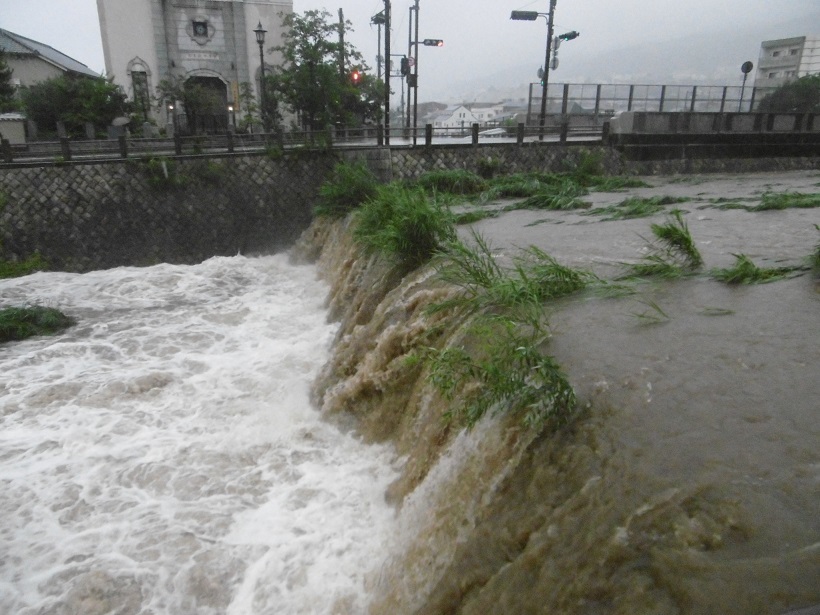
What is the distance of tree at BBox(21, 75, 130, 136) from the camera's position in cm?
2052

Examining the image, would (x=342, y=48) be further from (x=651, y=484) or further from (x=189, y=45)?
(x=651, y=484)

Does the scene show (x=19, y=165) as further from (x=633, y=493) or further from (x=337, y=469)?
(x=633, y=493)

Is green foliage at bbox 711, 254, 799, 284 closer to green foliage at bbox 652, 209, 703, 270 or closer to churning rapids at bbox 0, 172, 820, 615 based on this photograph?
churning rapids at bbox 0, 172, 820, 615

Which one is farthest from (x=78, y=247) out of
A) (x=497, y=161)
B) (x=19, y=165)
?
(x=497, y=161)

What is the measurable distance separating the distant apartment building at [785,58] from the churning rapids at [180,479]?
42.7 m

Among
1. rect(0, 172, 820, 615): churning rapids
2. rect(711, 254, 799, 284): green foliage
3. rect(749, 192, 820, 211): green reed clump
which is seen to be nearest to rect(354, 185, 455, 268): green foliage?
rect(0, 172, 820, 615): churning rapids

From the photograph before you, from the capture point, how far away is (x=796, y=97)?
1005 inches

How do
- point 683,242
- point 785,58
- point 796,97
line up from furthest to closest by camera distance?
point 785,58 → point 796,97 → point 683,242

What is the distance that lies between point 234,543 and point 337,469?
3.68 feet

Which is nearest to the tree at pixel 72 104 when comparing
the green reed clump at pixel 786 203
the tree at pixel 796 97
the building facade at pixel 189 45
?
the building facade at pixel 189 45

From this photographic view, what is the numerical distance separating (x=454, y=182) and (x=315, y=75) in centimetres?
1034

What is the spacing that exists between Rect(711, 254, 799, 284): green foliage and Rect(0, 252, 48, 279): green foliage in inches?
541

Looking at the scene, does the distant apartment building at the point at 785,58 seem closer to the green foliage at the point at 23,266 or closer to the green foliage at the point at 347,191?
the green foliage at the point at 347,191

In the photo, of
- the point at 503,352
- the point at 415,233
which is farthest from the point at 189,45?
the point at 503,352
